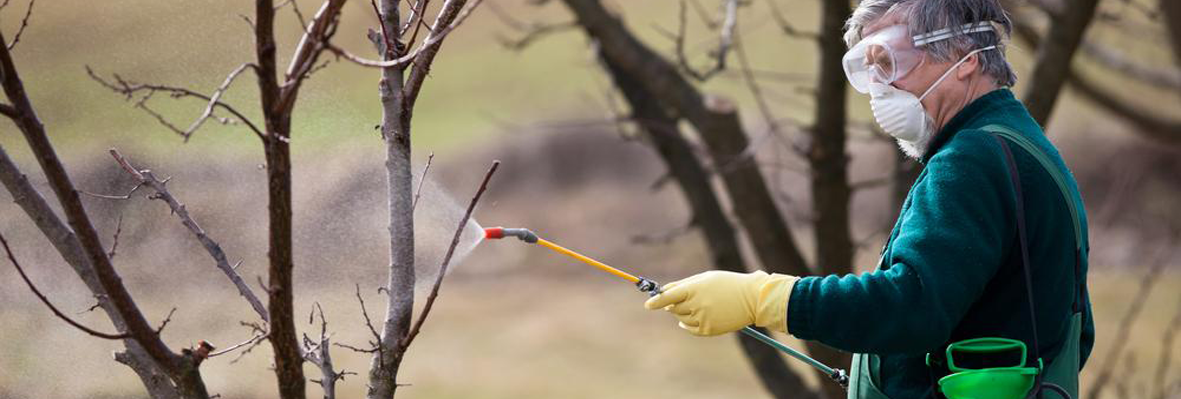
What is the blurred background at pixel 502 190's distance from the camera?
2.19 meters

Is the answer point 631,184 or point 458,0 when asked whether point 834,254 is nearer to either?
point 458,0

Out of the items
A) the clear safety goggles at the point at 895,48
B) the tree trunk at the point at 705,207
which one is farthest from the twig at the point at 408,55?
the tree trunk at the point at 705,207

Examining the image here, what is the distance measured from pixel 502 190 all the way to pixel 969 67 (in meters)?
11.2

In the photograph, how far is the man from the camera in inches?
66.0

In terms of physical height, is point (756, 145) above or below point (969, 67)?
above

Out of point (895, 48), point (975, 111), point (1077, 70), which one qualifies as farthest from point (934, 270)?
point (1077, 70)

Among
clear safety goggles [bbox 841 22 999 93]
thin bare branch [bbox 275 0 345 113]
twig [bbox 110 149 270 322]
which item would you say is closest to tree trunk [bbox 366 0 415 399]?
twig [bbox 110 149 270 322]

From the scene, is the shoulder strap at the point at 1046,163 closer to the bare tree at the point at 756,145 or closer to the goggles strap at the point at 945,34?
the goggles strap at the point at 945,34

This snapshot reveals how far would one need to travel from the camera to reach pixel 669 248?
1241 cm

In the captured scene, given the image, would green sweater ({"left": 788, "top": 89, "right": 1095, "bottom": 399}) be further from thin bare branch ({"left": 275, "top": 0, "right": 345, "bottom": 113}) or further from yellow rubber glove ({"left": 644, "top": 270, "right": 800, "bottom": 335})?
thin bare branch ({"left": 275, "top": 0, "right": 345, "bottom": 113})

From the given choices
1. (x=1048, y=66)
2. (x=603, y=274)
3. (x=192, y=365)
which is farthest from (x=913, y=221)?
(x=603, y=274)

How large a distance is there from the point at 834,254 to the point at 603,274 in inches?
331

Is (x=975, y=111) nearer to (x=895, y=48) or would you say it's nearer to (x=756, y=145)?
(x=895, y=48)

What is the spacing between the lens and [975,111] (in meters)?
1.84
